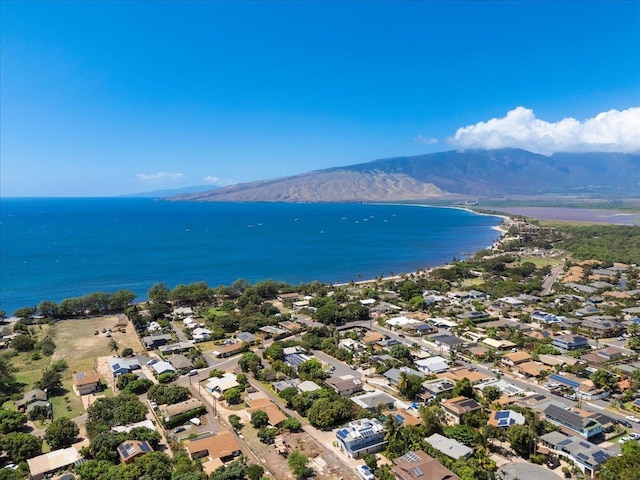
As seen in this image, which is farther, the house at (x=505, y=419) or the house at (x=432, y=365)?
the house at (x=432, y=365)

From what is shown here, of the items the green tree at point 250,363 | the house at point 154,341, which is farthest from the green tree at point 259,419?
the house at point 154,341

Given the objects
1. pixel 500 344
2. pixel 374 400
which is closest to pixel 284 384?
pixel 374 400

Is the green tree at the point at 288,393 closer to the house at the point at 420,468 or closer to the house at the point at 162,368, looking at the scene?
the house at the point at 420,468

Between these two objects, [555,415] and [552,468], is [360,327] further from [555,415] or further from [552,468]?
[552,468]

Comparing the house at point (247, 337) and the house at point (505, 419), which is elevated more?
the house at point (505, 419)

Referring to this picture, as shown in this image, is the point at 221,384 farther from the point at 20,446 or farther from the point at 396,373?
the point at 396,373

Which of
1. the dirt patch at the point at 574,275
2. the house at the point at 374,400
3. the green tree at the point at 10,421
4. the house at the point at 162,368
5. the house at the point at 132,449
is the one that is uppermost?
the green tree at the point at 10,421

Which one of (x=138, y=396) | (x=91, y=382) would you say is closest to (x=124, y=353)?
(x=91, y=382)
